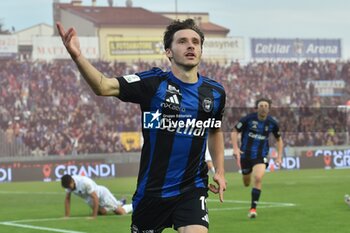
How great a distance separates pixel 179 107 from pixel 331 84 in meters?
48.8

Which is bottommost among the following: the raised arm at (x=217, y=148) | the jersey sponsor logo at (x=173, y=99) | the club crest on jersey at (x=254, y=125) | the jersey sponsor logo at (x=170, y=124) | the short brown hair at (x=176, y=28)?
the club crest on jersey at (x=254, y=125)

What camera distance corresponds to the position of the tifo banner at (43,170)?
37500 millimetres

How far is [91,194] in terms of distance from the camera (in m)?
17.7

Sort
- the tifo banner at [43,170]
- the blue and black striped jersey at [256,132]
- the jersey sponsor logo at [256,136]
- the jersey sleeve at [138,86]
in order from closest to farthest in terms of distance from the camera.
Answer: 1. the jersey sleeve at [138,86]
2. the blue and black striped jersey at [256,132]
3. the jersey sponsor logo at [256,136]
4. the tifo banner at [43,170]

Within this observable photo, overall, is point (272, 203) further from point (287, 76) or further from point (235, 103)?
point (287, 76)

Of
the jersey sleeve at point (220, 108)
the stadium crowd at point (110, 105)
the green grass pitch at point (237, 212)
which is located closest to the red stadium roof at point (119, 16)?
the stadium crowd at point (110, 105)

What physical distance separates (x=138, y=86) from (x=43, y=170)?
103 feet

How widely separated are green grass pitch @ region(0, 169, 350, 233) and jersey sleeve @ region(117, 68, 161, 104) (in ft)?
24.4

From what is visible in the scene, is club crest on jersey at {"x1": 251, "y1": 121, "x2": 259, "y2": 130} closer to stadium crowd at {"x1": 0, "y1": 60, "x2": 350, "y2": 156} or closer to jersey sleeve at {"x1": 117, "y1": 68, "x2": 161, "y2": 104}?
jersey sleeve at {"x1": 117, "y1": 68, "x2": 161, "y2": 104}

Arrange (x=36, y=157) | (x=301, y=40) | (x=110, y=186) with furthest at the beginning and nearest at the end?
(x=301, y=40), (x=36, y=157), (x=110, y=186)

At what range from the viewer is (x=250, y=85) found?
53062 mm

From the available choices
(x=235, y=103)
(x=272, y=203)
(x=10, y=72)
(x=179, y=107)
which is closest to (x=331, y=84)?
(x=235, y=103)

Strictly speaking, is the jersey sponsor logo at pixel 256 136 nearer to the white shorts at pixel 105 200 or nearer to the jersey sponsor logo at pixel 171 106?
the white shorts at pixel 105 200

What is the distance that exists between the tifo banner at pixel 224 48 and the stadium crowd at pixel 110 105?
5.49m
